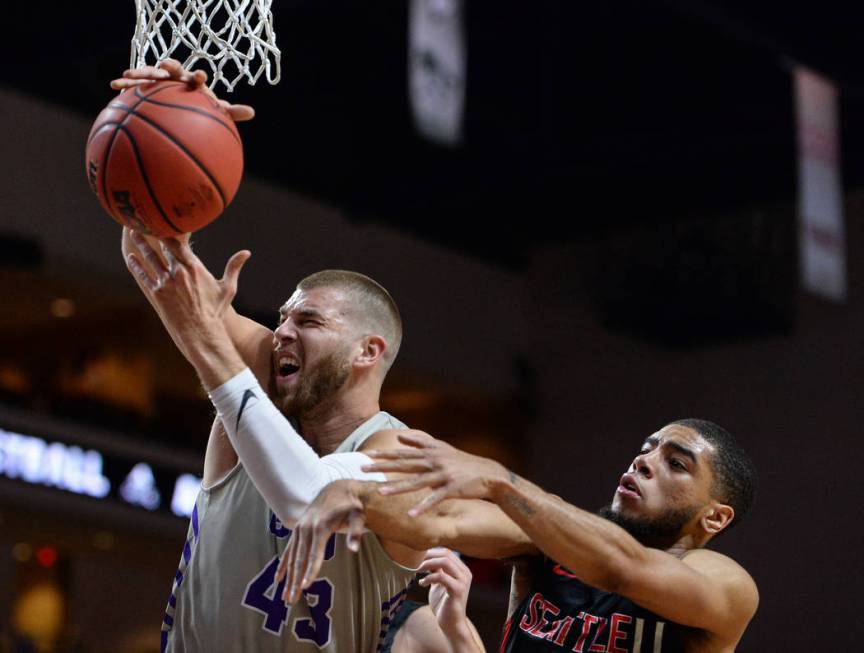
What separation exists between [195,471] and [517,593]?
9.96 m

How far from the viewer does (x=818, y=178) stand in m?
10.7

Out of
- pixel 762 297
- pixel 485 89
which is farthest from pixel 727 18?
pixel 762 297

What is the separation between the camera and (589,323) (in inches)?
684

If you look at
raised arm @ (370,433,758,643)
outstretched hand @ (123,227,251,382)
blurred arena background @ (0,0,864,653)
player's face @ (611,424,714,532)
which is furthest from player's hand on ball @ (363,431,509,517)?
blurred arena background @ (0,0,864,653)

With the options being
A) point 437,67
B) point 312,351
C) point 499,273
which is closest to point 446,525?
point 312,351

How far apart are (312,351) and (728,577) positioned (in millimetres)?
1327

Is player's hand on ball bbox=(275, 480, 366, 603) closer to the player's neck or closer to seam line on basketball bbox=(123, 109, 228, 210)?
the player's neck

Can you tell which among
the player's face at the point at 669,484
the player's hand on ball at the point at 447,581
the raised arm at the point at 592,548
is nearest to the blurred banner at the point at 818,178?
the player's face at the point at 669,484

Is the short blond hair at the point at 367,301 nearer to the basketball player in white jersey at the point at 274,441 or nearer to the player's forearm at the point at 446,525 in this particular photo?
the basketball player in white jersey at the point at 274,441

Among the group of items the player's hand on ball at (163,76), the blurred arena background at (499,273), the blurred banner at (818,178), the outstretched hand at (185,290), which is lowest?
the blurred arena background at (499,273)

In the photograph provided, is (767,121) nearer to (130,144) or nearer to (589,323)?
(589,323)

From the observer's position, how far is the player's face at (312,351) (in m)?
3.83

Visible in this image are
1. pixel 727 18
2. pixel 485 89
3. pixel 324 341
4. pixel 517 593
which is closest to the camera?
pixel 324 341

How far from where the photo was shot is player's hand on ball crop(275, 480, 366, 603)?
121 inches
